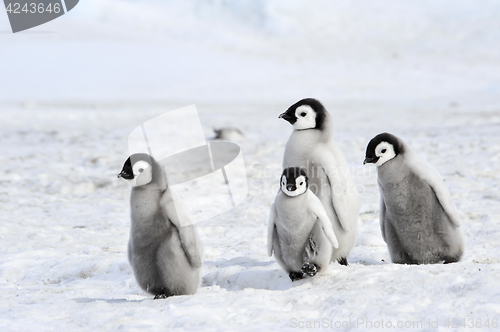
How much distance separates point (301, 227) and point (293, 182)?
309 millimetres

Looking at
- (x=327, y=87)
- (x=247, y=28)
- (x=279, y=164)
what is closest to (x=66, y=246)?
(x=279, y=164)

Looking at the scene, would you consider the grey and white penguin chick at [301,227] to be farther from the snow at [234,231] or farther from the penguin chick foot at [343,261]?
the penguin chick foot at [343,261]

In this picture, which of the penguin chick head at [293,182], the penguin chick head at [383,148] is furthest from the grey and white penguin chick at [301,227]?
the penguin chick head at [383,148]

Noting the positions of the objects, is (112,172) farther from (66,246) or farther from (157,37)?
(157,37)

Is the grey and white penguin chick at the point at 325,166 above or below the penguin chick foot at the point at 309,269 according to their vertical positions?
above

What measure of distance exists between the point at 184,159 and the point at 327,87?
21933 mm

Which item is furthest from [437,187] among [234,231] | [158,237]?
[234,231]

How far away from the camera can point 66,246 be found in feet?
15.3

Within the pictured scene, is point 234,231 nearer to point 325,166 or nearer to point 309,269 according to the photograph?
point 325,166

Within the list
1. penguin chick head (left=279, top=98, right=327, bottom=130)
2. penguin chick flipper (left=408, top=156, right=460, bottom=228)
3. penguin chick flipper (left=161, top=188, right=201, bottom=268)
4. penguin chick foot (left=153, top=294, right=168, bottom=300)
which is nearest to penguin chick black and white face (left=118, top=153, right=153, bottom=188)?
penguin chick flipper (left=161, top=188, right=201, bottom=268)

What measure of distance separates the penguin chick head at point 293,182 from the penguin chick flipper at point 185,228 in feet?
2.06

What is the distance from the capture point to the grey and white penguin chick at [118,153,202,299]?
3.15 meters

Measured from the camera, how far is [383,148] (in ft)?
11.4

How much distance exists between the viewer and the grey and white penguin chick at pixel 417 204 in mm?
3455
